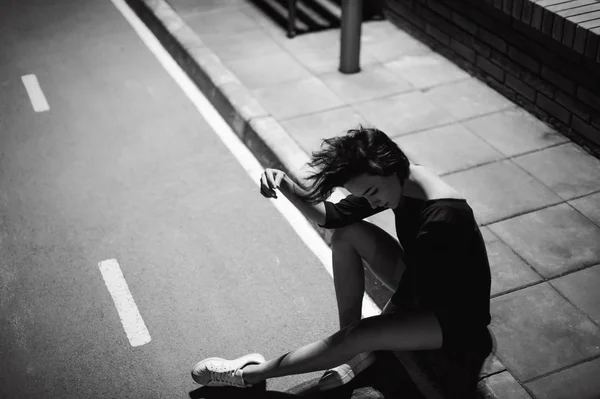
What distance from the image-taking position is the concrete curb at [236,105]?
155 inches

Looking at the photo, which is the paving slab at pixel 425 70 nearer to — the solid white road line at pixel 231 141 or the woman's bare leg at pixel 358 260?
the solid white road line at pixel 231 141

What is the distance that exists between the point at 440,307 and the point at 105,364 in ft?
6.39

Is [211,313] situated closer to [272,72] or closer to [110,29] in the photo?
[272,72]

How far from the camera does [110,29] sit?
8.68m

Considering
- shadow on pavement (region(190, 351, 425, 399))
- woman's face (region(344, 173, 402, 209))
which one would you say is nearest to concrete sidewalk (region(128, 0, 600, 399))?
shadow on pavement (region(190, 351, 425, 399))

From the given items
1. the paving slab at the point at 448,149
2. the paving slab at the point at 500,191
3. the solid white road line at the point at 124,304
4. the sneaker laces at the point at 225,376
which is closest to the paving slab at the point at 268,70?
the paving slab at the point at 448,149

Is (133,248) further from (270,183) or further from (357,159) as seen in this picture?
(357,159)

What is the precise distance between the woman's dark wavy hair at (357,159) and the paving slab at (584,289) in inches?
59.6

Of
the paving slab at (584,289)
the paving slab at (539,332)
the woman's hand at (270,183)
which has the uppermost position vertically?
the woman's hand at (270,183)

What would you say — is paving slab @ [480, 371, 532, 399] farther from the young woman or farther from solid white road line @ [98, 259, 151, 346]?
solid white road line @ [98, 259, 151, 346]

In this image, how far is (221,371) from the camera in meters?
3.87

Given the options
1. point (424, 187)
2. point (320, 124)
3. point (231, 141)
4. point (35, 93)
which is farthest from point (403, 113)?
point (35, 93)

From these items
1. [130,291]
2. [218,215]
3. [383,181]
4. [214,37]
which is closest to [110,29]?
[214,37]

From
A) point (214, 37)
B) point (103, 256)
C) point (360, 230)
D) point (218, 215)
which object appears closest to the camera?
point (360, 230)
